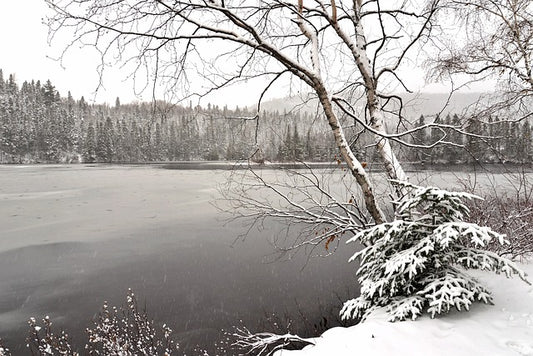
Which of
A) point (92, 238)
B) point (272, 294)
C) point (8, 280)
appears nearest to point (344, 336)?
point (272, 294)

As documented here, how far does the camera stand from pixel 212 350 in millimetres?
6363

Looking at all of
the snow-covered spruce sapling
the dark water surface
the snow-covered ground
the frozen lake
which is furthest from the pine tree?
the snow-covered ground

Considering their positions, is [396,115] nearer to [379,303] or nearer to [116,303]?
[379,303]

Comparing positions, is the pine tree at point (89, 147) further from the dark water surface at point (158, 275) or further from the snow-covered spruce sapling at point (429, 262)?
the snow-covered spruce sapling at point (429, 262)

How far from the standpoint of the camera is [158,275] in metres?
9.75

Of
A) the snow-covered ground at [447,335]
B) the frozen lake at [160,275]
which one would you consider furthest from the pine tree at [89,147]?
the snow-covered ground at [447,335]

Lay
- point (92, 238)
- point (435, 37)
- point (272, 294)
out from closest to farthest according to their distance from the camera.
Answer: point (435, 37)
point (272, 294)
point (92, 238)

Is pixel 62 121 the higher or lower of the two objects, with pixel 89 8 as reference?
higher

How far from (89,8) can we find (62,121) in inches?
3807

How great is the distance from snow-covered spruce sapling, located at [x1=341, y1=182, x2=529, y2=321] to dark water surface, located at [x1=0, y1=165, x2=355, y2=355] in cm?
427

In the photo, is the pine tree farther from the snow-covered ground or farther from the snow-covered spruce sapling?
the snow-covered ground

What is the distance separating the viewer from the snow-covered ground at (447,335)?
2574 millimetres

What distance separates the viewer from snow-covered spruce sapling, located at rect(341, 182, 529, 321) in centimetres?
304

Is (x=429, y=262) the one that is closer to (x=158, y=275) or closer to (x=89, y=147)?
(x=158, y=275)
